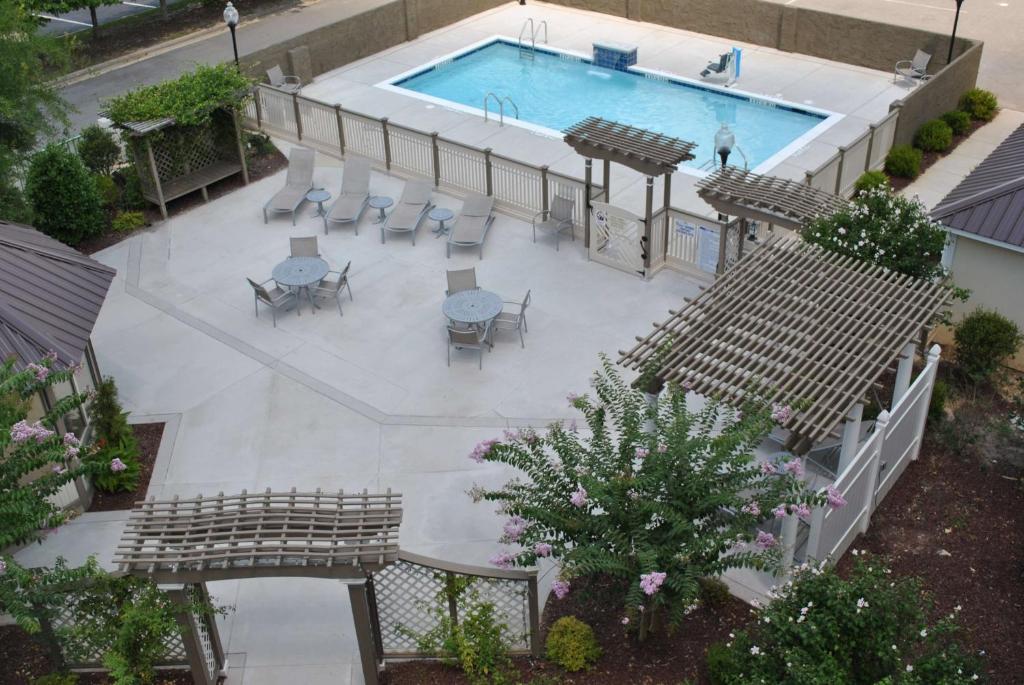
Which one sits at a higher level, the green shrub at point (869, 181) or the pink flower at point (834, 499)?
the pink flower at point (834, 499)

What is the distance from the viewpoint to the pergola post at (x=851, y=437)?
1144 centimetres

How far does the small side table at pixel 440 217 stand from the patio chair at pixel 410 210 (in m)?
0.24

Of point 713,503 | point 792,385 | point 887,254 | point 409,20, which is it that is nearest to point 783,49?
point 409,20

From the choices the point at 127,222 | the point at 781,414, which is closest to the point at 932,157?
the point at 781,414

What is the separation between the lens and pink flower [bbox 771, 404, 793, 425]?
34.1ft

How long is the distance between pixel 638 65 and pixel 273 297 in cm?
1444

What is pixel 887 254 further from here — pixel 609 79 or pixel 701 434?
pixel 609 79

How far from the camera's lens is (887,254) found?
1449 cm

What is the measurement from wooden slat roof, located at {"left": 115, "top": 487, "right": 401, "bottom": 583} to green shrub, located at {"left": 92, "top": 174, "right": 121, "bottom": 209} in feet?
39.8

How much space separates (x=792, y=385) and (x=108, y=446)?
863 cm

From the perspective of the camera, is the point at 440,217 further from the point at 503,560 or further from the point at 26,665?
the point at 26,665

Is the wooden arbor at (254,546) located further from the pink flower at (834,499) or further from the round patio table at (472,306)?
the round patio table at (472,306)

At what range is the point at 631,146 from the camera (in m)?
17.5

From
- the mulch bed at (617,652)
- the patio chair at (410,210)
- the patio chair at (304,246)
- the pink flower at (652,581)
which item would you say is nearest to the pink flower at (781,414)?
the pink flower at (652,581)
